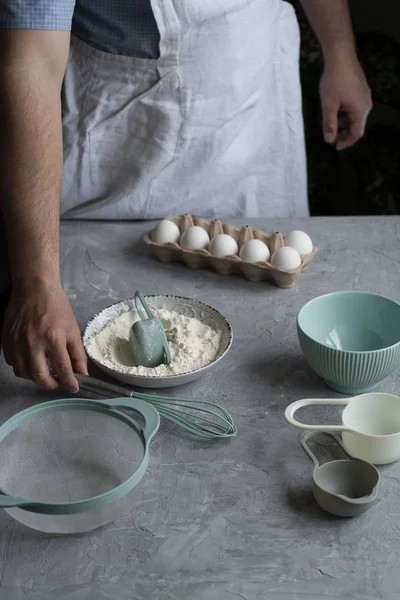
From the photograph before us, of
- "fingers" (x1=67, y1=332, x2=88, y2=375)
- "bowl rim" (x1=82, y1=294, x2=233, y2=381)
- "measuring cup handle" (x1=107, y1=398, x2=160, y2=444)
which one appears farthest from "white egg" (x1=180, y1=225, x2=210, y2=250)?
"measuring cup handle" (x1=107, y1=398, x2=160, y2=444)

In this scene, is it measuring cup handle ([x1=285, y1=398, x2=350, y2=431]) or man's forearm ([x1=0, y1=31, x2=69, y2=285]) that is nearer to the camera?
measuring cup handle ([x1=285, y1=398, x2=350, y2=431])

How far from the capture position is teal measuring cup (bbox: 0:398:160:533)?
805mm

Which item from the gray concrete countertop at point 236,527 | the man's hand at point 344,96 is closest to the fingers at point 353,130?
the man's hand at point 344,96

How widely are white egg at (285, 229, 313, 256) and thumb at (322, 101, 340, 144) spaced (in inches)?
17.0

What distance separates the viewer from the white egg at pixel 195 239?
52.9 inches

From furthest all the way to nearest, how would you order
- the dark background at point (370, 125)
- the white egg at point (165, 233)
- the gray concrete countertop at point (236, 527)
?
the dark background at point (370, 125)
the white egg at point (165, 233)
the gray concrete countertop at point (236, 527)

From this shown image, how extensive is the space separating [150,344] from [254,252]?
32 cm

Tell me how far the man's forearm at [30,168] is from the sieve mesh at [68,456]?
251mm

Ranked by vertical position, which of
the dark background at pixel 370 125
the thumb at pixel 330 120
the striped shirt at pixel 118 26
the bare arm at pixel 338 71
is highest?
the striped shirt at pixel 118 26

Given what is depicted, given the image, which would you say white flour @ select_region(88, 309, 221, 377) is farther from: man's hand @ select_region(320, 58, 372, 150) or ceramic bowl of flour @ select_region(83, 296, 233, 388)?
man's hand @ select_region(320, 58, 372, 150)

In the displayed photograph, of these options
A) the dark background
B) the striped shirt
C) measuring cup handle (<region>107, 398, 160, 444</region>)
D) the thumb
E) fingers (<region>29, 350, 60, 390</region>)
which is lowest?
the dark background

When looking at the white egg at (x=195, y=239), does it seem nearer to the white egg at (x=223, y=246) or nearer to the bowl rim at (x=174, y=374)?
the white egg at (x=223, y=246)

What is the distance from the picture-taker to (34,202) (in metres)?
1.12

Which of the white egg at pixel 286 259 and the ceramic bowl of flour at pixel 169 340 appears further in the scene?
the white egg at pixel 286 259
